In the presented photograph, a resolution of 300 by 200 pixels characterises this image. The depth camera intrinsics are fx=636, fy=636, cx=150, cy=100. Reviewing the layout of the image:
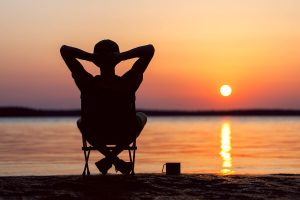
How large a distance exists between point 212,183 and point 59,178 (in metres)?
1.76

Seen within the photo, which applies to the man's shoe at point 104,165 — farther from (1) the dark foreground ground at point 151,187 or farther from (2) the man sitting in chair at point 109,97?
(1) the dark foreground ground at point 151,187

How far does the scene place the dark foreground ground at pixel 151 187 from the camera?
5746 millimetres

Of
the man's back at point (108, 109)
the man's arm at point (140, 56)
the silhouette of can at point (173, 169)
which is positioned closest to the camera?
the man's arm at point (140, 56)

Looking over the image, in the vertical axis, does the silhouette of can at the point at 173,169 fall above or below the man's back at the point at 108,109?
below

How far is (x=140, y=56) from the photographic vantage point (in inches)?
270

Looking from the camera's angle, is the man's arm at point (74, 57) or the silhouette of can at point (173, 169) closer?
the man's arm at point (74, 57)

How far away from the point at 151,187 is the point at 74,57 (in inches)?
65.0

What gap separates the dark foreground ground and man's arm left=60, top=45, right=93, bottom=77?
1.20 meters

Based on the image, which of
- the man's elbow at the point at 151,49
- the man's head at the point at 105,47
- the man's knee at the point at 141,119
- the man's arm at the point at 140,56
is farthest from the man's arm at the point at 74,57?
the man's knee at the point at 141,119

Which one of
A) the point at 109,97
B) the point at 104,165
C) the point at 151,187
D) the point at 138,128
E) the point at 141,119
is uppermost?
the point at 109,97

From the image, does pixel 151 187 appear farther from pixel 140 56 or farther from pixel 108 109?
pixel 140 56

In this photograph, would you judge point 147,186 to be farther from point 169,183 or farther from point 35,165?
point 35,165

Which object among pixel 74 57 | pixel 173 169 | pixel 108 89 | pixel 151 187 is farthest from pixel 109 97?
pixel 173 169

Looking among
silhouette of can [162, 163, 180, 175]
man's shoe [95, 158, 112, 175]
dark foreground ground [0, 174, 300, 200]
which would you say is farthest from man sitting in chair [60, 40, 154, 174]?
silhouette of can [162, 163, 180, 175]
